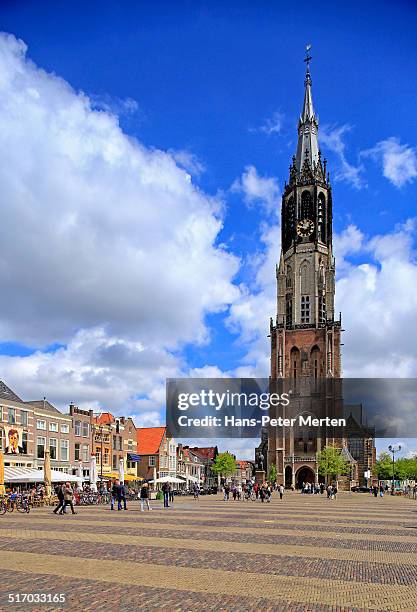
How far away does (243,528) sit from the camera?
22.9 m

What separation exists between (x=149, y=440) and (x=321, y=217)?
59467mm

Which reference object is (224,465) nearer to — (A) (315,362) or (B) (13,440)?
(A) (315,362)

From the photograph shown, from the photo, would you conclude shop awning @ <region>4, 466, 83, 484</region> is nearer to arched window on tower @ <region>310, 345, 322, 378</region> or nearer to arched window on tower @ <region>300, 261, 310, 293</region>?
arched window on tower @ <region>310, 345, 322, 378</region>

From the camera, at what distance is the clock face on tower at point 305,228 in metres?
126

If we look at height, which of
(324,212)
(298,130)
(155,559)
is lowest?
(155,559)

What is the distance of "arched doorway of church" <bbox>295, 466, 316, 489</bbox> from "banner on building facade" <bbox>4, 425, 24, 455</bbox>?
64.2 meters

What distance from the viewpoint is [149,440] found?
312 ft

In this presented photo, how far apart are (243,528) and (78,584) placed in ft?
40.5

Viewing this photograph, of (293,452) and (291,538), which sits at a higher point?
(291,538)

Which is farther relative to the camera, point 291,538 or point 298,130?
point 298,130

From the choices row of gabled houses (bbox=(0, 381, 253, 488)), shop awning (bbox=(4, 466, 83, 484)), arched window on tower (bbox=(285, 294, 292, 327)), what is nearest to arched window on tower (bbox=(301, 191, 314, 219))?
arched window on tower (bbox=(285, 294, 292, 327))

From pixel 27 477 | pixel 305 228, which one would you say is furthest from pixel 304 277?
pixel 27 477

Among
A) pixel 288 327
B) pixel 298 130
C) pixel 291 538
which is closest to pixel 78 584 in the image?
pixel 291 538

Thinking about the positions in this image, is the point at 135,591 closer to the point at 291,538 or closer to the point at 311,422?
the point at 291,538
